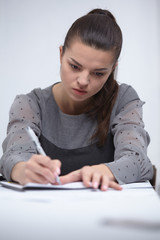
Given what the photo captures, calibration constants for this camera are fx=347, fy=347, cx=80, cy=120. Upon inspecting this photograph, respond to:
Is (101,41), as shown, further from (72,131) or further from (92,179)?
(92,179)

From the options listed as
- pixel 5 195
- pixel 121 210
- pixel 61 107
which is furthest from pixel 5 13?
pixel 121 210

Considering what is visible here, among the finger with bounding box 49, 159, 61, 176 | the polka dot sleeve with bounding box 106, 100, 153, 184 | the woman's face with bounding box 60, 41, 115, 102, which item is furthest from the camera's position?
the woman's face with bounding box 60, 41, 115, 102

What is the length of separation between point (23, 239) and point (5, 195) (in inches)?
12.8

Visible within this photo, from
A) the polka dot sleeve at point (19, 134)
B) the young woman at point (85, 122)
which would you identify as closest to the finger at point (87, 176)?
the young woman at point (85, 122)

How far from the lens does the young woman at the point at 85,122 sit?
0.96 metres

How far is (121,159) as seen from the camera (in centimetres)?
105

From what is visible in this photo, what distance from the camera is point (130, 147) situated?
3.63ft

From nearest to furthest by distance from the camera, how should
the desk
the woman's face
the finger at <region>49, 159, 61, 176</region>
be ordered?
the desk, the finger at <region>49, 159, 61, 176</region>, the woman's face

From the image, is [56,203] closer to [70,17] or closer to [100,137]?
[100,137]

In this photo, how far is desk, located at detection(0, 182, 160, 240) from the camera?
0.51 meters

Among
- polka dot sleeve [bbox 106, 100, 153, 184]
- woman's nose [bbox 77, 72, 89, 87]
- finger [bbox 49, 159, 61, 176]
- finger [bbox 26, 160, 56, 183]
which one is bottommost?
polka dot sleeve [bbox 106, 100, 153, 184]

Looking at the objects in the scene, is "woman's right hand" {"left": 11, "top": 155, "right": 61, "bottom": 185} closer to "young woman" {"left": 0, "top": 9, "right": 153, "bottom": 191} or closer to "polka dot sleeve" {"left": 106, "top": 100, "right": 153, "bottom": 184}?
"young woman" {"left": 0, "top": 9, "right": 153, "bottom": 191}

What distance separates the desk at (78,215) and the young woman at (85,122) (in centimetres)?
8

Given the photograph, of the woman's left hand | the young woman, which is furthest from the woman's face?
the woman's left hand
